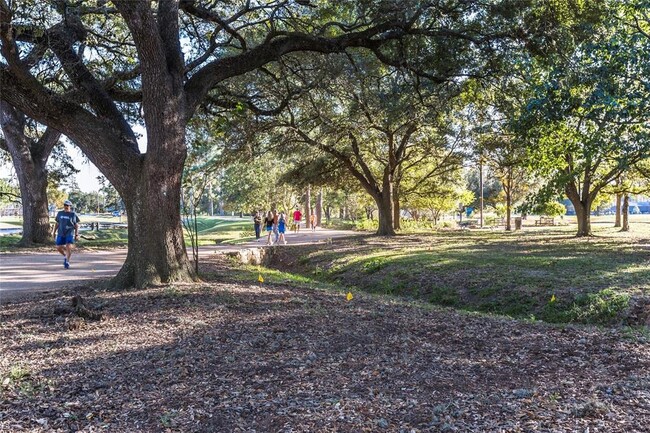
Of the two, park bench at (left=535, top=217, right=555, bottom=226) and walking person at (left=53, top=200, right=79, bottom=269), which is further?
park bench at (left=535, top=217, right=555, bottom=226)

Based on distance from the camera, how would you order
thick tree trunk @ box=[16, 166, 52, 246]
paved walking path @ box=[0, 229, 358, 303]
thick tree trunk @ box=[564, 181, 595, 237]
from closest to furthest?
paved walking path @ box=[0, 229, 358, 303]
thick tree trunk @ box=[16, 166, 52, 246]
thick tree trunk @ box=[564, 181, 595, 237]

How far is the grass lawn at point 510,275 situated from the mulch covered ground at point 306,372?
286 centimetres

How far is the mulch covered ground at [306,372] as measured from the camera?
11.2 ft

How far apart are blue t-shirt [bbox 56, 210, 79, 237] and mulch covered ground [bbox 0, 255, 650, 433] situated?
226 inches

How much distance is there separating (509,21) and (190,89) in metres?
5.82

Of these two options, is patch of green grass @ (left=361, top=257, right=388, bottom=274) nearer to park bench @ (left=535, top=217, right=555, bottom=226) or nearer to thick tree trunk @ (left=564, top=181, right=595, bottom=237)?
thick tree trunk @ (left=564, top=181, right=595, bottom=237)

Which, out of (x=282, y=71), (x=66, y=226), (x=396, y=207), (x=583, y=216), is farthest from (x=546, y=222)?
(x=66, y=226)

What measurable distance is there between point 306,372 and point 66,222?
33.0 ft

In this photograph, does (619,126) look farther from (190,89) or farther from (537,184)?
(537,184)

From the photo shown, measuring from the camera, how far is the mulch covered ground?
11.2ft

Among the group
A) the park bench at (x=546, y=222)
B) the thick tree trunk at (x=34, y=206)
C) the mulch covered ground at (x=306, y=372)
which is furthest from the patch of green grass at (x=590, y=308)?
the park bench at (x=546, y=222)

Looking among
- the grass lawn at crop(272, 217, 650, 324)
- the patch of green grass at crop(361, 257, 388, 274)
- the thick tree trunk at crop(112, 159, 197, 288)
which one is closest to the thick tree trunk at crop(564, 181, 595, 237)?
the grass lawn at crop(272, 217, 650, 324)

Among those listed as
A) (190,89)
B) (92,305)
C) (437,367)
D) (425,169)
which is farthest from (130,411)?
(425,169)

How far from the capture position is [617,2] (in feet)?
33.7
